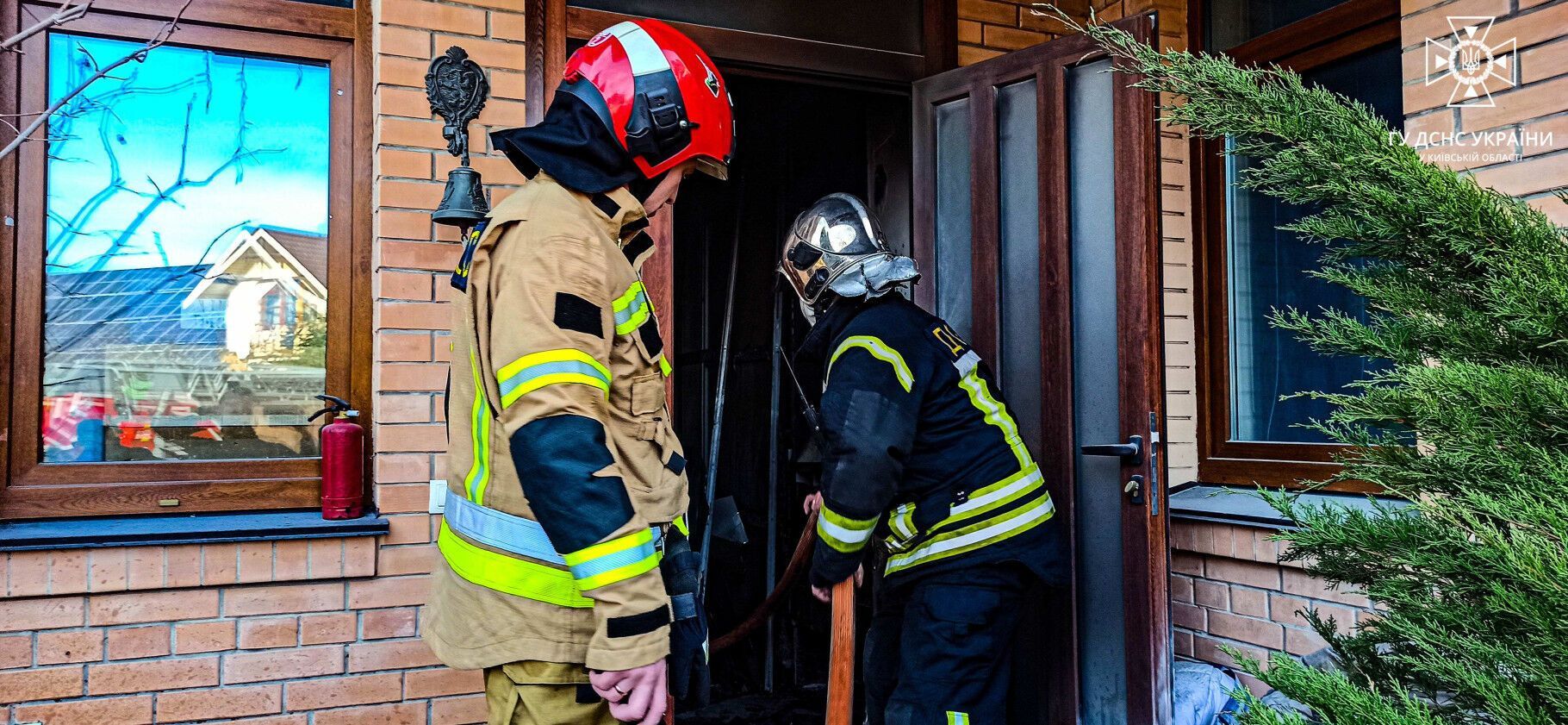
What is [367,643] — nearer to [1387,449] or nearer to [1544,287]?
[1387,449]

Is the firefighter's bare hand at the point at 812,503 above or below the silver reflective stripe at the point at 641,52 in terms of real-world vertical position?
below

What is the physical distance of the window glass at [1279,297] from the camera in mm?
3343

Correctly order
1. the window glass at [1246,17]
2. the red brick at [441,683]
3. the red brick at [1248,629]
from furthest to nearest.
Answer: the window glass at [1246,17], the red brick at [1248,629], the red brick at [441,683]

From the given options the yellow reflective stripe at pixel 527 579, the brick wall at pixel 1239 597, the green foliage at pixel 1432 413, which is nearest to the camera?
the green foliage at pixel 1432 413

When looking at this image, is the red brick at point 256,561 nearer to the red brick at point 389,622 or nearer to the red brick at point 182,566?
the red brick at point 182,566

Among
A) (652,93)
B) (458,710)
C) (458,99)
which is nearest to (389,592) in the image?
(458,710)

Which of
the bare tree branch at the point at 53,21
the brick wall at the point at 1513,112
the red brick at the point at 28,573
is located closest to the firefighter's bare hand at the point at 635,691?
the bare tree branch at the point at 53,21

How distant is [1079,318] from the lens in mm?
3234

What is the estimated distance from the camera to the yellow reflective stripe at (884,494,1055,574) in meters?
2.76

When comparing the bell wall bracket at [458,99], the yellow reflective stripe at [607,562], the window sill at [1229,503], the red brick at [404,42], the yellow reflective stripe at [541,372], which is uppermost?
the red brick at [404,42]

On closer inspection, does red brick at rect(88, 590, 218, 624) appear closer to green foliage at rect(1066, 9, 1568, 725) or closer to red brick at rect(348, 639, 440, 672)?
red brick at rect(348, 639, 440, 672)

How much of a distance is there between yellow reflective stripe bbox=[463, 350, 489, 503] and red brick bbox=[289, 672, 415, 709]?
146 cm

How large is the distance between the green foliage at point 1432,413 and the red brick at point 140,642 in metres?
2.78

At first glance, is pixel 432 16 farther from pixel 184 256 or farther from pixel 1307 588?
pixel 1307 588
